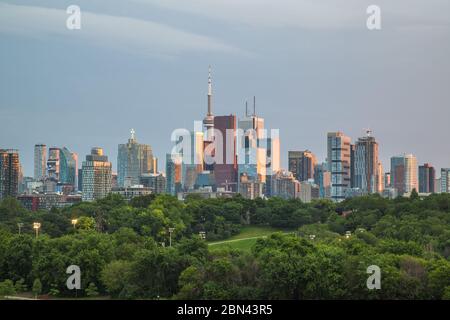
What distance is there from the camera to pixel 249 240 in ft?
210

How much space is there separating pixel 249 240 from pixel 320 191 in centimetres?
6483

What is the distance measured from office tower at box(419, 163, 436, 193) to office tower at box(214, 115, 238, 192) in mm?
20480

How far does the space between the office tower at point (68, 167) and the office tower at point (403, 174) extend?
3664 cm

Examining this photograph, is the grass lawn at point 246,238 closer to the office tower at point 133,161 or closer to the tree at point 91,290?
the tree at point 91,290

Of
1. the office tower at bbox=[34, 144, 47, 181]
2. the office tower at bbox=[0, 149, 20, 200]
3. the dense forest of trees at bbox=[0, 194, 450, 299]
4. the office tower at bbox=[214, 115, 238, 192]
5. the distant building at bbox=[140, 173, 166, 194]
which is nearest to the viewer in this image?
the dense forest of trees at bbox=[0, 194, 450, 299]

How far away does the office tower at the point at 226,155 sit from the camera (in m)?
112

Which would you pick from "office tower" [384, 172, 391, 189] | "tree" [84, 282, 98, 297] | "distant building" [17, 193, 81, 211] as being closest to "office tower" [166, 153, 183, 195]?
"distant building" [17, 193, 81, 211]

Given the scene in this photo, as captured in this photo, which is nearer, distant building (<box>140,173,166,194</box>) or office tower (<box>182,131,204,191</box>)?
office tower (<box>182,131,204,191</box>)

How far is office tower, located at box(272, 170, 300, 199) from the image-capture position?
12188 cm

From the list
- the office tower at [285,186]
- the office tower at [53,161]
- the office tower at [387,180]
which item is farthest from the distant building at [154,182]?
the office tower at [387,180]

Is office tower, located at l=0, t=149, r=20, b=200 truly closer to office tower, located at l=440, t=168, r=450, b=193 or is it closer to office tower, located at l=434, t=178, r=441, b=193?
office tower, located at l=434, t=178, r=441, b=193

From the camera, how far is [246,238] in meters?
65.3

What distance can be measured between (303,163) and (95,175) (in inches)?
1058
